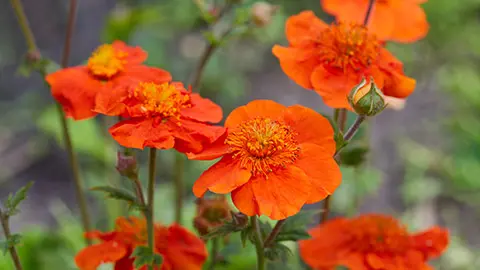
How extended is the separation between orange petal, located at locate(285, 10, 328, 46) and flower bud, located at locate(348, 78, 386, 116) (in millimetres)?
280

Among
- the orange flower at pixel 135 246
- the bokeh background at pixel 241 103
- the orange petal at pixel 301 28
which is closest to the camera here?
the orange flower at pixel 135 246

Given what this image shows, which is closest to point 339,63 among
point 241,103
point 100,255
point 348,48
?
point 348,48

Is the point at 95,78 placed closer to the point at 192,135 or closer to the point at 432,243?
the point at 192,135

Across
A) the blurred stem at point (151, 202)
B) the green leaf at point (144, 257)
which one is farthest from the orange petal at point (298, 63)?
the green leaf at point (144, 257)

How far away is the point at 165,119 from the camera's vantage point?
108 centimetres

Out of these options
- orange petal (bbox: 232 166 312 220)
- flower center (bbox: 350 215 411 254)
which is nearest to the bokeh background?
flower center (bbox: 350 215 411 254)

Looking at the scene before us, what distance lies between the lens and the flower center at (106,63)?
4.10ft

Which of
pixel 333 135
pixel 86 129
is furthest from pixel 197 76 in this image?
pixel 86 129

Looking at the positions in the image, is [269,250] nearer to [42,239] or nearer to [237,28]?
[237,28]

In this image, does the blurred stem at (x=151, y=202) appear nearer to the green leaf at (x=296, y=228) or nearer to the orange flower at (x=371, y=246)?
the green leaf at (x=296, y=228)

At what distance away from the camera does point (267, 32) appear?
3.50 metres

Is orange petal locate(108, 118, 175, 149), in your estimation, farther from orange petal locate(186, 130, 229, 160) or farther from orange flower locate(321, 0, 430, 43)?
orange flower locate(321, 0, 430, 43)

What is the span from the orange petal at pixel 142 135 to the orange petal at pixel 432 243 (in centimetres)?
62

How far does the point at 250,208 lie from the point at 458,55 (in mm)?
3272
